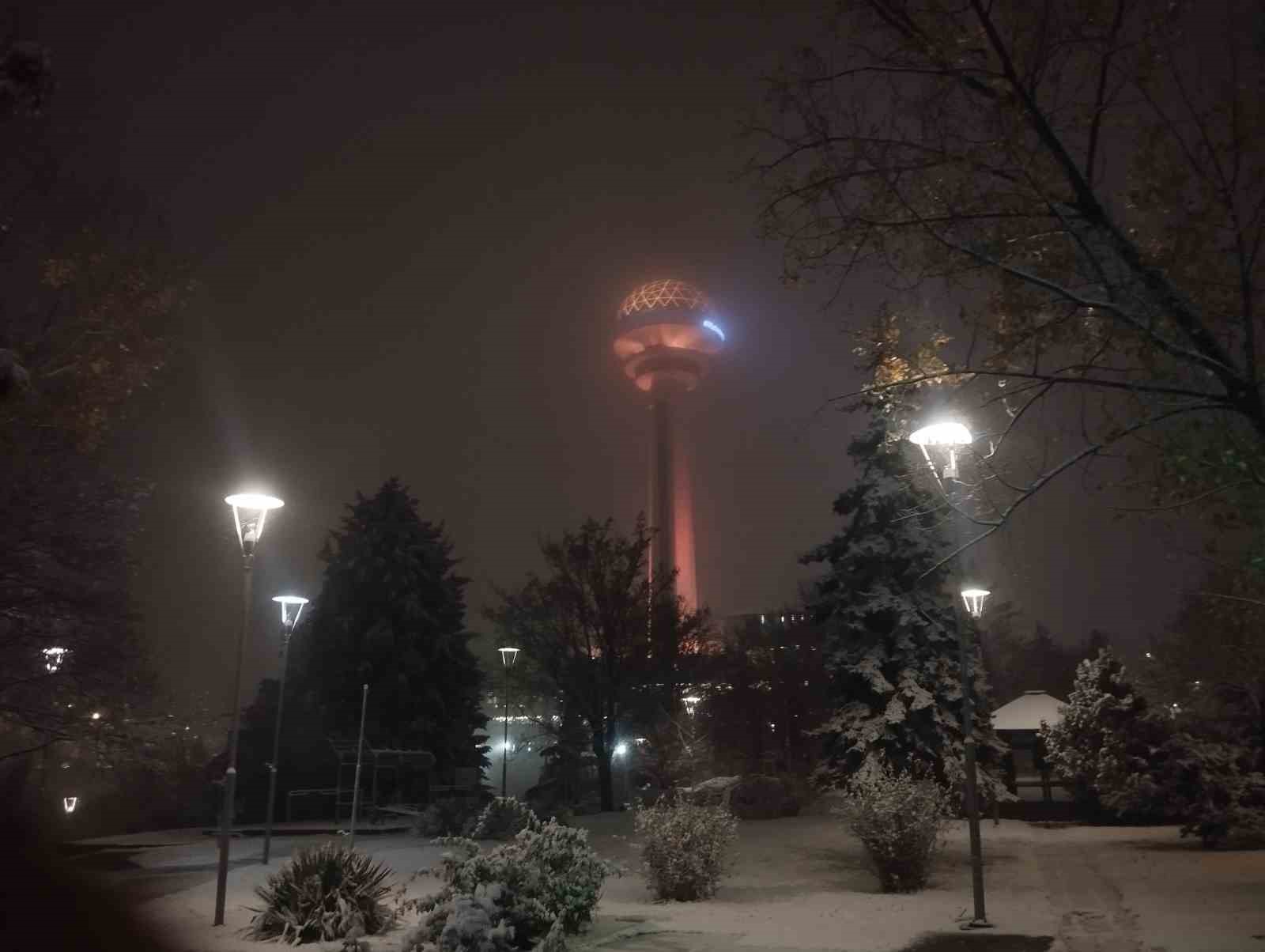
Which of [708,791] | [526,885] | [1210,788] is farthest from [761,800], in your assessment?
[526,885]

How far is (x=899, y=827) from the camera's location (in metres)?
13.2

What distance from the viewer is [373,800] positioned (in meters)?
25.6

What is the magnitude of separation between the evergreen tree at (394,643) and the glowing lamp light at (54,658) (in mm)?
18296

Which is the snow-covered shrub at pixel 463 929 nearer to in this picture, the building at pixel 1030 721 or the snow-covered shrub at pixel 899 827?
the snow-covered shrub at pixel 899 827

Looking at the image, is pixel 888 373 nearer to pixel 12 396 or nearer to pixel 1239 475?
pixel 1239 475

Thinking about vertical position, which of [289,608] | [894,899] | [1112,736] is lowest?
[894,899]

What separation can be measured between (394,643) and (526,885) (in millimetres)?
23829

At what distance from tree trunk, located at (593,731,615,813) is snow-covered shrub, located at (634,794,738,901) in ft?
52.1

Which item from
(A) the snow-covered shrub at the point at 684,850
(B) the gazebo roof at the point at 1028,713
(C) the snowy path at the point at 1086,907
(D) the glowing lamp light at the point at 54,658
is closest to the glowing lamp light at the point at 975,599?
(C) the snowy path at the point at 1086,907

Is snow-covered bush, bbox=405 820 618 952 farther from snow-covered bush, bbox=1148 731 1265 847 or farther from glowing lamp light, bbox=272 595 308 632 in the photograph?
snow-covered bush, bbox=1148 731 1265 847

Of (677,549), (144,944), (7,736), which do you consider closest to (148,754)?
(7,736)

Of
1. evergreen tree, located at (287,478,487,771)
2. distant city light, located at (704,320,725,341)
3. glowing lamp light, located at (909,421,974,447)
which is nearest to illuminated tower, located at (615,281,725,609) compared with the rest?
distant city light, located at (704,320,725,341)

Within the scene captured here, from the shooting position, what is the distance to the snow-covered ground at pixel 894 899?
1004 centimetres

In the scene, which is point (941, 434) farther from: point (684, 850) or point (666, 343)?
point (666, 343)
